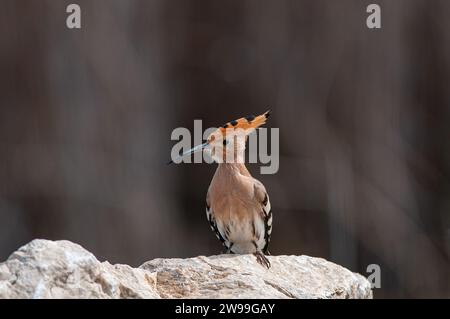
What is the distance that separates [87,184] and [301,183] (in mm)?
1233

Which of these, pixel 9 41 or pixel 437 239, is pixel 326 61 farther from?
pixel 9 41

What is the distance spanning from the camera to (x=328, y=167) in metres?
4.95

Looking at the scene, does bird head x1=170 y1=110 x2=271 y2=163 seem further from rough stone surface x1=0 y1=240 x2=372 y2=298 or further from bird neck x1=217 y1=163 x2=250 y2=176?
rough stone surface x1=0 y1=240 x2=372 y2=298

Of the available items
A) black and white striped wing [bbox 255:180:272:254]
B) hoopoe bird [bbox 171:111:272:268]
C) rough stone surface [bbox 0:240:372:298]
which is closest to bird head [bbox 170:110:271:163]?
hoopoe bird [bbox 171:111:272:268]

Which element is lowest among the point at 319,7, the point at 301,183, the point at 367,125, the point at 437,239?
the point at 437,239

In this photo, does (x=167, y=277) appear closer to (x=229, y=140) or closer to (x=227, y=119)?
(x=229, y=140)

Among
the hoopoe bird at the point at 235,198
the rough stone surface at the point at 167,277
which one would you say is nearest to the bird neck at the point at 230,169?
the hoopoe bird at the point at 235,198

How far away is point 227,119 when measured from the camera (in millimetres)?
5070

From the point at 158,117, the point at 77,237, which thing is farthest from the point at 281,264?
the point at 158,117

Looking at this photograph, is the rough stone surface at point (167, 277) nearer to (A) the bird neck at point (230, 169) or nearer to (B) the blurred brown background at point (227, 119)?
(A) the bird neck at point (230, 169)

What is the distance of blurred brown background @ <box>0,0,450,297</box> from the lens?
4.76 m

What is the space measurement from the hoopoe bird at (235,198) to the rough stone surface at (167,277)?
1.30 feet

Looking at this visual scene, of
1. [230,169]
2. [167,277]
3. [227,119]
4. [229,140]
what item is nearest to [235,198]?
[230,169]

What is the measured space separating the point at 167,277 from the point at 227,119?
2.82 m
